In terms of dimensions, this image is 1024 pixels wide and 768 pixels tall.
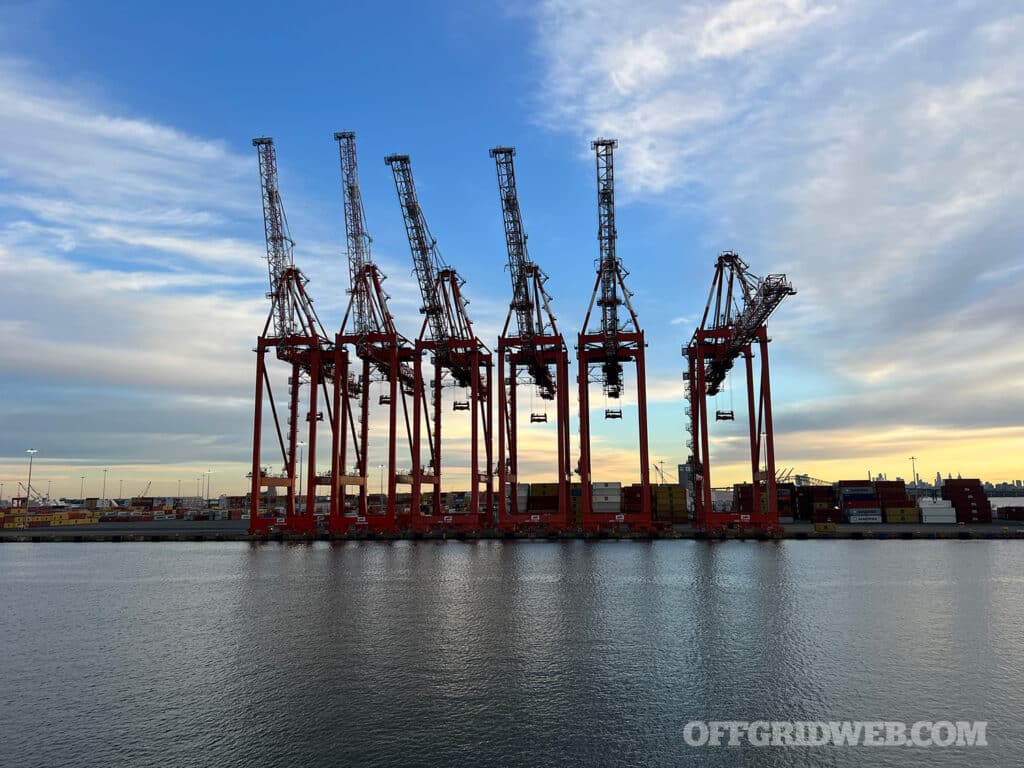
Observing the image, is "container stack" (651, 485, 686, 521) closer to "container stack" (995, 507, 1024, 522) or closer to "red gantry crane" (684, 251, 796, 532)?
"red gantry crane" (684, 251, 796, 532)

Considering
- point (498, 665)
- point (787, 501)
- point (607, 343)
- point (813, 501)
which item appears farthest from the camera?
point (787, 501)

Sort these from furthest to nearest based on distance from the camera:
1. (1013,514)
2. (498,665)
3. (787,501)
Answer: (1013,514) → (787,501) → (498,665)

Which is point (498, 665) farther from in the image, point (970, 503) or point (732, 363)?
point (970, 503)

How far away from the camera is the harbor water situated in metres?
11.8

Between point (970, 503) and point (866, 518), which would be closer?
point (866, 518)

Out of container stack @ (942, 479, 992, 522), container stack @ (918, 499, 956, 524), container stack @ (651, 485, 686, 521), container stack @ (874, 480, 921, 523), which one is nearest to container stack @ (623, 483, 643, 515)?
container stack @ (651, 485, 686, 521)

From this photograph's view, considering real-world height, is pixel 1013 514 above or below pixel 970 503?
below

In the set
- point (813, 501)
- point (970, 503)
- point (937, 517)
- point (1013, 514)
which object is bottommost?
point (1013, 514)

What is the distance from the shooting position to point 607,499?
79188 mm

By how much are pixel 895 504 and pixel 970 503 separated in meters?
10.2

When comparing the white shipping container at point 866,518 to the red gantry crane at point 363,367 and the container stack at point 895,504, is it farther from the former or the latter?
the red gantry crane at point 363,367

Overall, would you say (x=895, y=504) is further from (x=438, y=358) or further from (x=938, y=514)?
(x=438, y=358)

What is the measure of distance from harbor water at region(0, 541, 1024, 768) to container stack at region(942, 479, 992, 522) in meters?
51.4

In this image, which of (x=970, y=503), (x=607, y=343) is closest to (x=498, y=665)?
(x=607, y=343)
